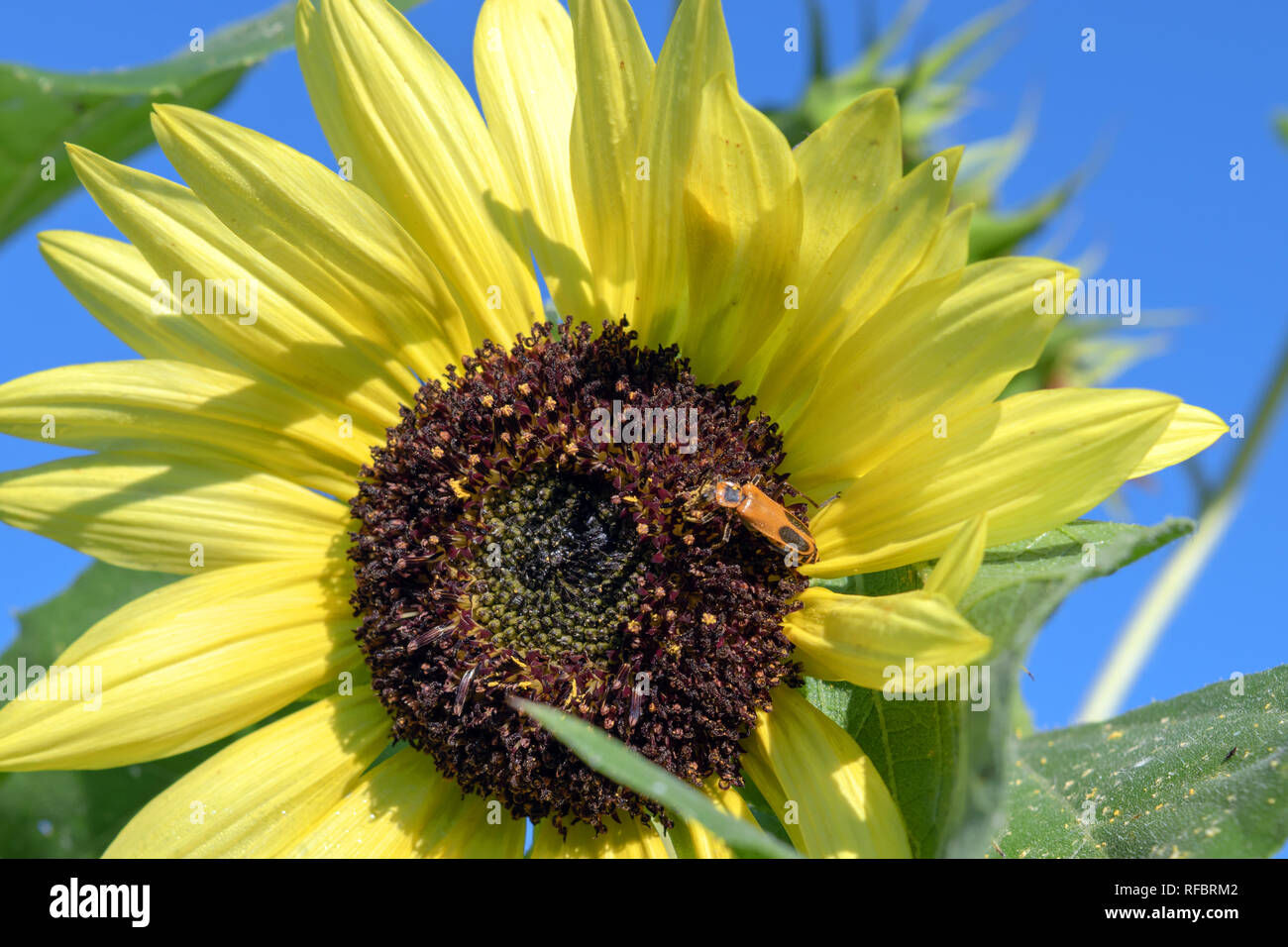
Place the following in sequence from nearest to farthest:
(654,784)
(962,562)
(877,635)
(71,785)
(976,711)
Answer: (654,784) < (976,711) < (962,562) < (877,635) < (71,785)

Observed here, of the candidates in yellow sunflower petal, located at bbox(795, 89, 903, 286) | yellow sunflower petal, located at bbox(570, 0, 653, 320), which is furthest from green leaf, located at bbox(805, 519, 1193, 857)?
yellow sunflower petal, located at bbox(570, 0, 653, 320)

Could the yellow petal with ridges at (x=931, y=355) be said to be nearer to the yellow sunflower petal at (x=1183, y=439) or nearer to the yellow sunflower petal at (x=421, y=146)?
the yellow sunflower petal at (x=1183, y=439)

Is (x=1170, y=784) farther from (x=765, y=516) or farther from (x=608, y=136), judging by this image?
(x=608, y=136)

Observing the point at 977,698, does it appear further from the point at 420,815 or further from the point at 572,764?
the point at 420,815

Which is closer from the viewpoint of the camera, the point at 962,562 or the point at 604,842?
the point at 962,562

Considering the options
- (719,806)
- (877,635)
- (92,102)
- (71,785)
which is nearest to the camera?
(877,635)

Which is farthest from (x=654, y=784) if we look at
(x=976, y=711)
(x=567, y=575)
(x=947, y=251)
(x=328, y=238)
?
(x=328, y=238)

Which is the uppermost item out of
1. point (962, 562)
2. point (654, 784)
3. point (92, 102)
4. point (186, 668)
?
point (92, 102)
